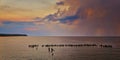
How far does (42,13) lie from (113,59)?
16.7m

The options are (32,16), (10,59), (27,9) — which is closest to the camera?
(10,59)

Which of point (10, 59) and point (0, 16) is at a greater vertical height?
point (0, 16)

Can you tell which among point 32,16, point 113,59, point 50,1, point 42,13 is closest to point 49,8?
point 50,1

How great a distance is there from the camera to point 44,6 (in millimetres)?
46312

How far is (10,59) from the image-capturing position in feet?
139

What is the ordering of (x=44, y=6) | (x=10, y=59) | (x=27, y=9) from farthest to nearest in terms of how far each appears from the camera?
1. (x=27, y=9)
2. (x=44, y=6)
3. (x=10, y=59)

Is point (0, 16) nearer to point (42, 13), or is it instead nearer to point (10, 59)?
point (42, 13)

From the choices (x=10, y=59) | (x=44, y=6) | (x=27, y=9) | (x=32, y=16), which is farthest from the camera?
(x=32, y=16)

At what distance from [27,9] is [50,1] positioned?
5.92 meters

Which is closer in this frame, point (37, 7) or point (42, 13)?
point (37, 7)

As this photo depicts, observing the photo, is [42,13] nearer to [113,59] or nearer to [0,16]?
[0,16]

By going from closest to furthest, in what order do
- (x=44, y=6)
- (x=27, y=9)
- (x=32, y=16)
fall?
(x=44, y=6)
(x=27, y=9)
(x=32, y=16)

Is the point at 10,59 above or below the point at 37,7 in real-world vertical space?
below

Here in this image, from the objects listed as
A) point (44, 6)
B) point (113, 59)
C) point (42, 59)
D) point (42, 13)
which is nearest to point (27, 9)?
point (42, 13)
